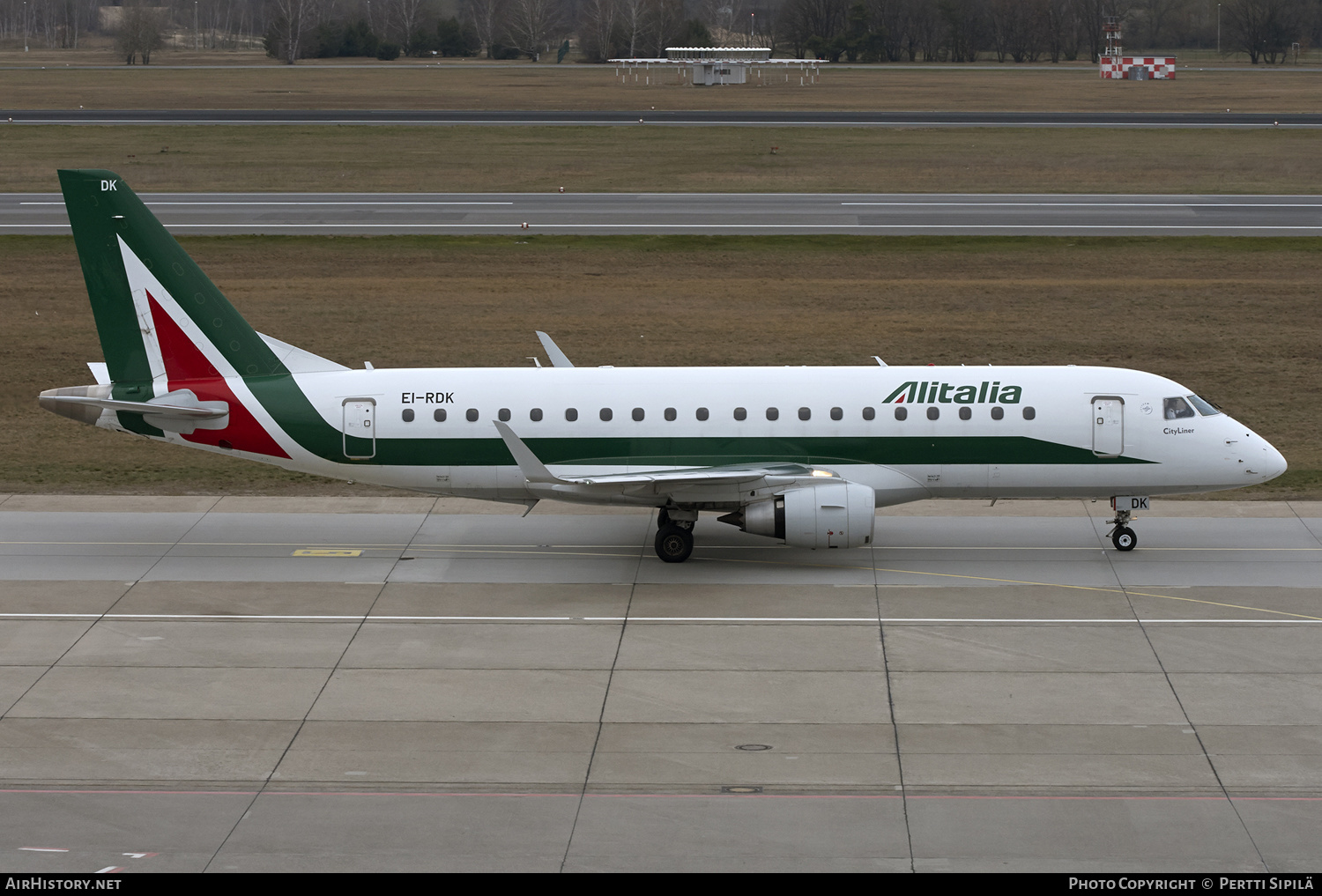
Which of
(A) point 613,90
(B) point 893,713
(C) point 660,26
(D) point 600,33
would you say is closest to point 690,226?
(B) point 893,713

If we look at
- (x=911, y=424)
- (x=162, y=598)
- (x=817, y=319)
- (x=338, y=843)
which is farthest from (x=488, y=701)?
(x=817, y=319)

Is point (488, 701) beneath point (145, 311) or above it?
beneath

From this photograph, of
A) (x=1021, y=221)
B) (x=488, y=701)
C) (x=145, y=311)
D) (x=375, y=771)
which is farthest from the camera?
(x=1021, y=221)

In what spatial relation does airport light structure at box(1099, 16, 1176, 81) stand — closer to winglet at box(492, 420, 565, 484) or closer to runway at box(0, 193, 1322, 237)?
runway at box(0, 193, 1322, 237)

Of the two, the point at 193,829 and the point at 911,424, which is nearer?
the point at 193,829

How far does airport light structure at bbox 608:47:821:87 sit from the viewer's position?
140500 millimetres

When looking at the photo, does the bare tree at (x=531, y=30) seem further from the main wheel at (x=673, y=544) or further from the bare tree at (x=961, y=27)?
the main wheel at (x=673, y=544)

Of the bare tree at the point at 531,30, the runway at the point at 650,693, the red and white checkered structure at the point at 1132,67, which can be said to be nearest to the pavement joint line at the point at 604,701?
the runway at the point at 650,693

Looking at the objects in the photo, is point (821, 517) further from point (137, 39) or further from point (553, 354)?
point (137, 39)

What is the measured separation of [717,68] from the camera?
461ft

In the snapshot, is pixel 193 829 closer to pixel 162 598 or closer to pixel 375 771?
pixel 375 771

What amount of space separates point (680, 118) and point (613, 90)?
29134 mm

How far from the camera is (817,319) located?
49281mm

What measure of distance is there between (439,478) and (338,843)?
39.3 feet
